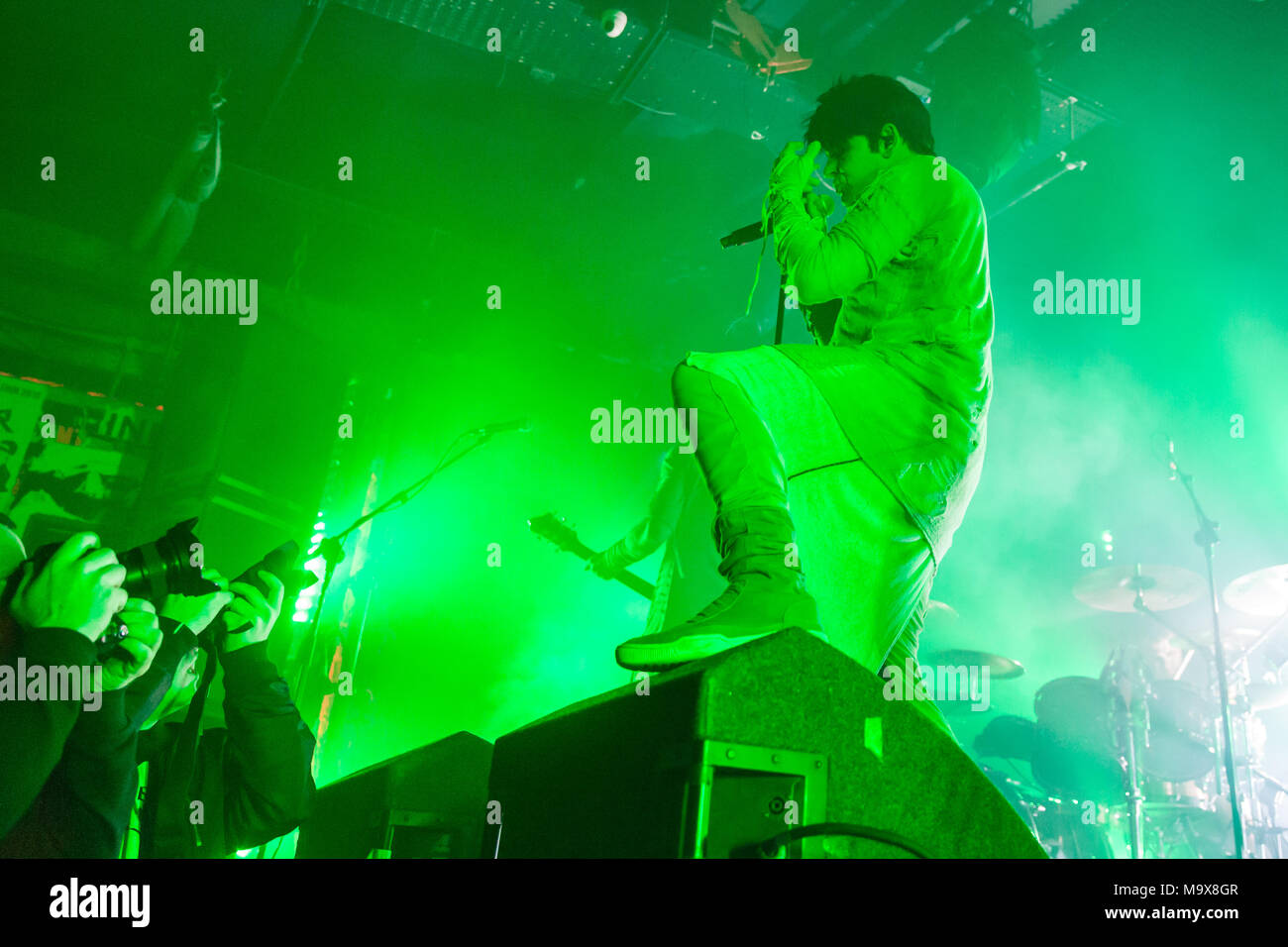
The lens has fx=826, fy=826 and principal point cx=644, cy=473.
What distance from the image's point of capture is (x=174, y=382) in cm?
703

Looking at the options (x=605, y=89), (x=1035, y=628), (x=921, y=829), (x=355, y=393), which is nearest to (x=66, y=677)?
(x=921, y=829)

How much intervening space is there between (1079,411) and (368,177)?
7.11m

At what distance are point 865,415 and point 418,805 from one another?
5.27 ft

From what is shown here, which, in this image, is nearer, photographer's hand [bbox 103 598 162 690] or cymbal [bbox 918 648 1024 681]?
photographer's hand [bbox 103 598 162 690]

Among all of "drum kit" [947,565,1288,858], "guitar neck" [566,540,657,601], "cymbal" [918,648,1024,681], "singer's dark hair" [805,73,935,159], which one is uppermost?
"singer's dark hair" [805,73,935,159]

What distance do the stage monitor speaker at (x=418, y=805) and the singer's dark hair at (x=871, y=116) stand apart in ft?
7.00

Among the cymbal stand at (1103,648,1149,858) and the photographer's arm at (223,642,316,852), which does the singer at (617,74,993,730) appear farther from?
the cymbal stand at (1103,648,1149,858)

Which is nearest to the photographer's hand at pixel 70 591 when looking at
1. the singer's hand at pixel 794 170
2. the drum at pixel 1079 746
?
the singer's hand at pixel 794 170

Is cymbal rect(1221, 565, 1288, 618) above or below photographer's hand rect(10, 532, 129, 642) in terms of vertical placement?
above

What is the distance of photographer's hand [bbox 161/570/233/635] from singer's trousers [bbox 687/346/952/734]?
1.38 m

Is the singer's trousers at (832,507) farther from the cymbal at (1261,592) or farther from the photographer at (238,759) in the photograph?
the cymbal at (1261,592)

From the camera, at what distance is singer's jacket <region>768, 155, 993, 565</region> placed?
2031 mm

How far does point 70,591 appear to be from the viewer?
1550mm

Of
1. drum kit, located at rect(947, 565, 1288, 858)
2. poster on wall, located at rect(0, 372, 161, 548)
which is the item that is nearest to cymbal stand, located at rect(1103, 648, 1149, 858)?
drum kit, located at rect(947, 565, 1288, 858)
